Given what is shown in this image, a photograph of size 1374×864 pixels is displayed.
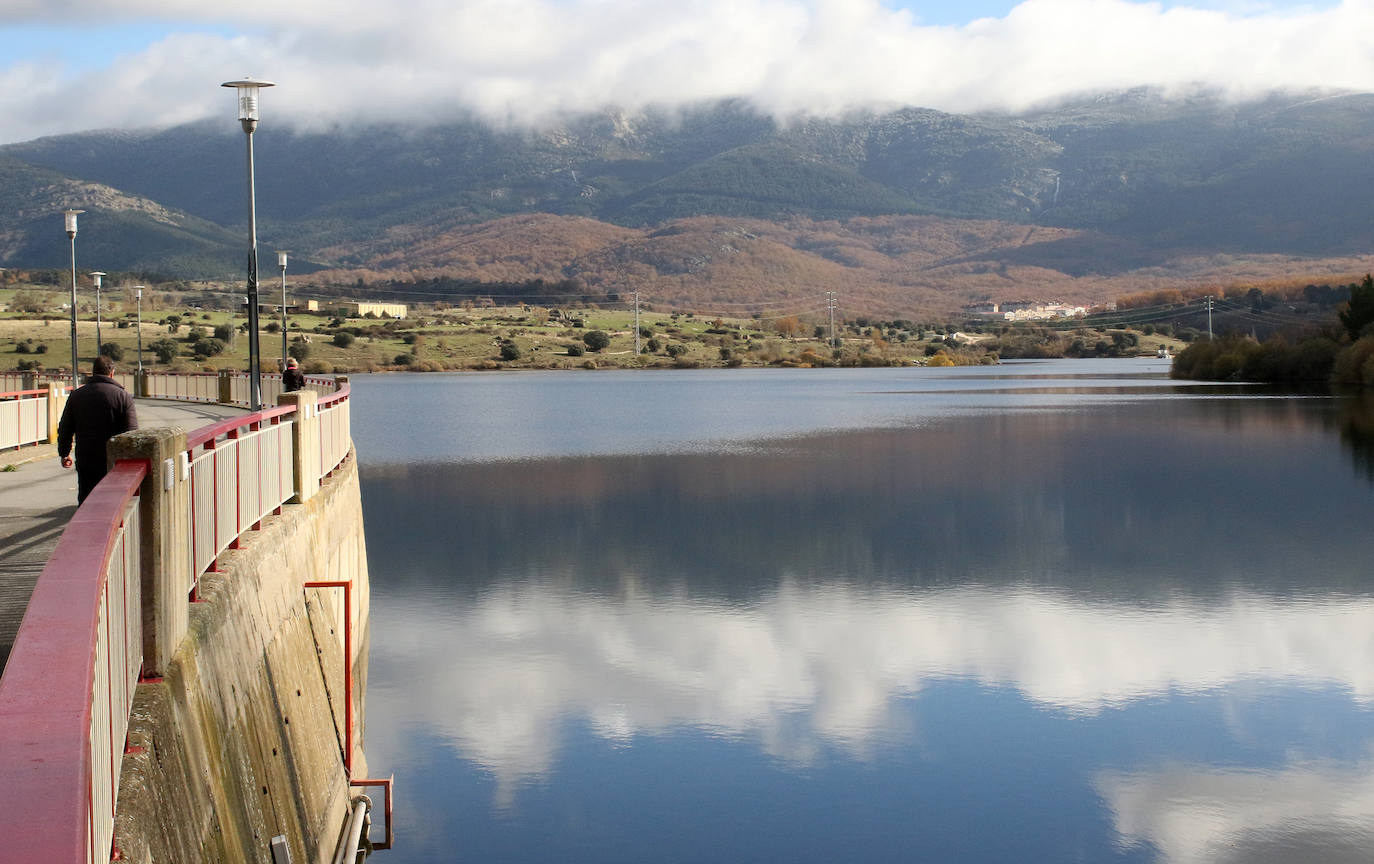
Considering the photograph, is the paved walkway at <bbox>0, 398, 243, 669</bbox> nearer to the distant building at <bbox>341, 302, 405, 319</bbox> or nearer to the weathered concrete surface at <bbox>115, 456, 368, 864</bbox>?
the weathered concrete surface at <bbox>115, 456, 368, 864</bbox>

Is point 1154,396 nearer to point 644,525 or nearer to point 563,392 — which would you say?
point 563,392

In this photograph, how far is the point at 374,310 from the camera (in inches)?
7008

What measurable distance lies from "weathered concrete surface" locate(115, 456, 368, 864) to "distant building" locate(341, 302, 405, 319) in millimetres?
156291

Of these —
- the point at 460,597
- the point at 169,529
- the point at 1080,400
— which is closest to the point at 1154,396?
the point at 1080,400

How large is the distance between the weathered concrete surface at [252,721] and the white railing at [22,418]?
37.7 ft

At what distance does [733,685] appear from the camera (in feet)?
60.1

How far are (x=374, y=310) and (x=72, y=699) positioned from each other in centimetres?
17833

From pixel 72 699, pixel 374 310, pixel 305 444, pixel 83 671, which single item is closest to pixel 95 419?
pixel 305 444

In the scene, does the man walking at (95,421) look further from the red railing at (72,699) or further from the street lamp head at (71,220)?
the street lamp head at (71,220)

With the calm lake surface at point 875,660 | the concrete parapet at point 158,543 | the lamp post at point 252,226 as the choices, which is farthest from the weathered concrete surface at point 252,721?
the lamp post at point 252,226

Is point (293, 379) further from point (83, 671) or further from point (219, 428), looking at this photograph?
point (83, 671)

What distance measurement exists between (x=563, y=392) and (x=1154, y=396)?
38.8m

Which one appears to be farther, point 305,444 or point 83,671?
point 305,444

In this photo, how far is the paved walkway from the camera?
380 inches
